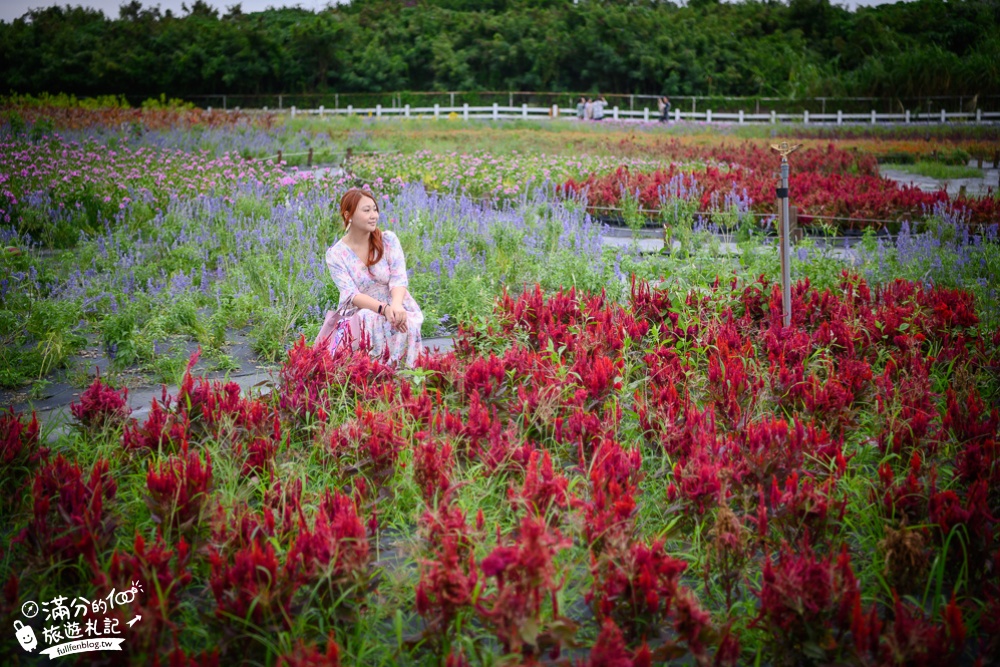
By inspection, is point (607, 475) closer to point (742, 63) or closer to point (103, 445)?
point (103, 445)

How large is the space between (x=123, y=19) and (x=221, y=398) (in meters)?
36.4

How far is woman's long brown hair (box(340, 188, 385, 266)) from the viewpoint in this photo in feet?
15.9

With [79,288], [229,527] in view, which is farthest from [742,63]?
[229,527]

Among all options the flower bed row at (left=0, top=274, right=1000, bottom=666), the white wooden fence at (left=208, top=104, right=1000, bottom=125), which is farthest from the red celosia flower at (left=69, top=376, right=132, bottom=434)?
the white wooden fence at (left=208, top=104, right=1000, bottom=125)

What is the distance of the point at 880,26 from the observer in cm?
3275

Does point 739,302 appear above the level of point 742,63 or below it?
below

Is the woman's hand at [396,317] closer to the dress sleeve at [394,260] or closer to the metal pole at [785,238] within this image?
the dress sleeve at [394,260]

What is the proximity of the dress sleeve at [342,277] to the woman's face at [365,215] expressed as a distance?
0.70ft

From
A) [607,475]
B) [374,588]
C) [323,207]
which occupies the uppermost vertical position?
[323,207]

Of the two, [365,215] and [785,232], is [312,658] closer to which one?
[365,215]

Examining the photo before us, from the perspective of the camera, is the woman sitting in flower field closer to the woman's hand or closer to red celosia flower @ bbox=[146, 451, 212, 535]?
the woman's hand

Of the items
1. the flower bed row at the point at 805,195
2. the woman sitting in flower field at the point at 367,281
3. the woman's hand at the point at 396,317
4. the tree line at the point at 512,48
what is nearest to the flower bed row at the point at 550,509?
the woman's hand at the point at 396,317

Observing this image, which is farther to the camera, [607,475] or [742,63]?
[742,63]

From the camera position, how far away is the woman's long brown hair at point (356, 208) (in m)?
4.85
